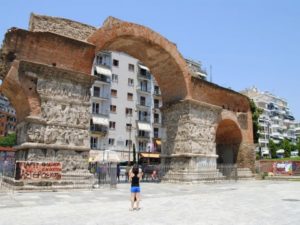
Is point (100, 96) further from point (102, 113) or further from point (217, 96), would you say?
point (217, 96)

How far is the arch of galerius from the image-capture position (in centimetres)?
1255

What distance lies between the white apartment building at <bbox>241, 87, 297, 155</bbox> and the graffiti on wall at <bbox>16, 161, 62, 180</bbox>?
66.8 meters

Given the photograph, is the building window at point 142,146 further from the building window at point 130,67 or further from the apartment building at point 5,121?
the apartment building at point 5,121

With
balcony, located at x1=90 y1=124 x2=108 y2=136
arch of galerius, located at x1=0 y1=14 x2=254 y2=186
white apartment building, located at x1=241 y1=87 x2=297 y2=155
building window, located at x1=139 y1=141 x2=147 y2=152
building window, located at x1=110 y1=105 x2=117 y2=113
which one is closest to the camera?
arch of galerius, located at x1=0 y1=14 x2=254 y2=186

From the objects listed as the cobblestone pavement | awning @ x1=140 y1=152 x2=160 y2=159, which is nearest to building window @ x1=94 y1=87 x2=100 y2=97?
awning @ x1=140 y1=152 x2=160 y2=159

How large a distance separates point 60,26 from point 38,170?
6.56 meters

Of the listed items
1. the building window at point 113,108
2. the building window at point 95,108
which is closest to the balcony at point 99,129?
the building window at point 95,108

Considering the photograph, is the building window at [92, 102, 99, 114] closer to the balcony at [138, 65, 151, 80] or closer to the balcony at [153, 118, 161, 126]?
the balcony at [138, 65, 151, 80]

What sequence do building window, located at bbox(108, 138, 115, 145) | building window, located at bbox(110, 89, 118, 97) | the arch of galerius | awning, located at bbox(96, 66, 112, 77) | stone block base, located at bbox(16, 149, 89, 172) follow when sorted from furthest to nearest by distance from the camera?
building window, located at bbox(110, 89, 118, 97) → building window, located at bbox(108, 138, 115, 145) → awning, located at bbox(96, 66, 112, 77) → the arch of galerius → stone block base, located at bbox(16, 149, 89, 172)

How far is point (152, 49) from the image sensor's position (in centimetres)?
1781

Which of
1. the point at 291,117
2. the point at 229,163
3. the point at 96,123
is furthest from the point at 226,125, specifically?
the point at 291,117

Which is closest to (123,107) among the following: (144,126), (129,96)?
(129,96)

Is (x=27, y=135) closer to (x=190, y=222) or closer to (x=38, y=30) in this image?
(x=38, y=30)

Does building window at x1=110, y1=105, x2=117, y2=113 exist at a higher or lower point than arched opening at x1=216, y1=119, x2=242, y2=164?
higher
